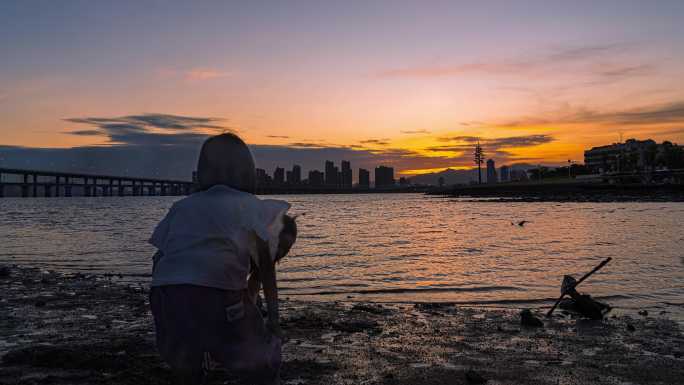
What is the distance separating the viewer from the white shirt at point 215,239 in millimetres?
2197

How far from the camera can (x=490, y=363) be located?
5762mm

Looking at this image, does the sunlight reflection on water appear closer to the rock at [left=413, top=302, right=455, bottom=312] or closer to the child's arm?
the rock at [left=413, top=302, right=455, bottom=312]

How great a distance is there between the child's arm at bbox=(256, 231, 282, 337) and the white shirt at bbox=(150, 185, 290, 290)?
0.04m

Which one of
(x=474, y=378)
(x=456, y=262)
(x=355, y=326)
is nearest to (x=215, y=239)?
(x=474, y=378)

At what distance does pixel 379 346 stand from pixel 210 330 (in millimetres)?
4596

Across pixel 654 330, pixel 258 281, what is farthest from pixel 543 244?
pixel 258 281

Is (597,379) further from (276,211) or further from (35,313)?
(35,313)

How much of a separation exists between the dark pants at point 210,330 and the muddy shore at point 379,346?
294 cm

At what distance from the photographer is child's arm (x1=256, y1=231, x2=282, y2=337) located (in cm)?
231

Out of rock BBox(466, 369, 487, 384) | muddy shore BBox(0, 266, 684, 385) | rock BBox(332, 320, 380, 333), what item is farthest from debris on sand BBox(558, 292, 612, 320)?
rock BBox(466, 369, 487, 384)

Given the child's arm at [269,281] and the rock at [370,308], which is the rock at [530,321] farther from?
the child's arm at [269,281]

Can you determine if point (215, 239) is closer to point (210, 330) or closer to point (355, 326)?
point (210, 330)

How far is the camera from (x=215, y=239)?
2197mm

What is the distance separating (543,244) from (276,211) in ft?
67.1
